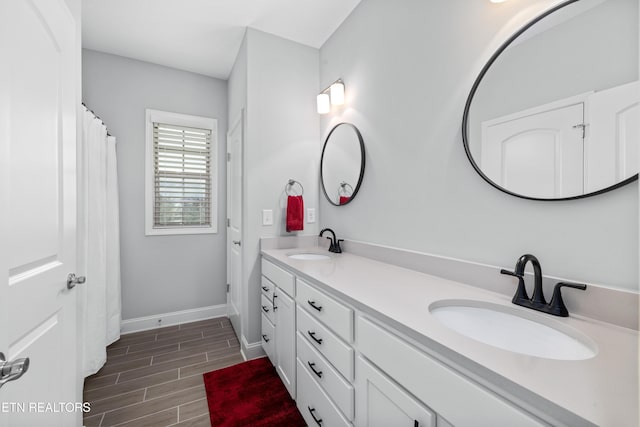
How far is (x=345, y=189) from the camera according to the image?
2.08 metres

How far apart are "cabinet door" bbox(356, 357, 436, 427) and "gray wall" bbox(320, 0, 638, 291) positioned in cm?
67

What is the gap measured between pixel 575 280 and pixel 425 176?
75cm

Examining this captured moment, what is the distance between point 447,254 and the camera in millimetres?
1309

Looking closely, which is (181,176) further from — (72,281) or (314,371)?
(314,371)

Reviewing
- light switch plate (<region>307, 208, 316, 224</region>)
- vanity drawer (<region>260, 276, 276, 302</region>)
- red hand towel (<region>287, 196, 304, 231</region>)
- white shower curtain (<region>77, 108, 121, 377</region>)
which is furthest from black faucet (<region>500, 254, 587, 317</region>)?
white shower curtain (<region>77, 108, 121, 377</region>)

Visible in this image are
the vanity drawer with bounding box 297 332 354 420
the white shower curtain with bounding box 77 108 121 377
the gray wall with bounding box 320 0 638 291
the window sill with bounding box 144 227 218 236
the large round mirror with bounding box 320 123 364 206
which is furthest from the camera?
the window sill with bounding box 144 227 218 236

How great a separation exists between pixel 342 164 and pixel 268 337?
57.2 inches

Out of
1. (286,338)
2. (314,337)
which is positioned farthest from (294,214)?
(314,337)

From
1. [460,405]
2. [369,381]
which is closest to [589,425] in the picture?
[460,405]

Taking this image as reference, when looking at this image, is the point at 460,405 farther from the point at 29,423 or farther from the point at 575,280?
the point at 29,423

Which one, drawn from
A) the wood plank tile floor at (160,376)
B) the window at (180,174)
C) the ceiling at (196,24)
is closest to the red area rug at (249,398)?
the wood plank tile floor at (160,376)

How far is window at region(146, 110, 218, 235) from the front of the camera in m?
2.75

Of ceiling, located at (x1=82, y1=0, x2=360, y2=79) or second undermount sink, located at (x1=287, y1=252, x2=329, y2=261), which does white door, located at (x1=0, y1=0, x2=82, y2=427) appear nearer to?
ceiling, located at (x1=82, y1=0, x2=360, y2=79)

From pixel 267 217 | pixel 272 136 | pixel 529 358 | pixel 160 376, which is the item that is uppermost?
pixel 272 136
